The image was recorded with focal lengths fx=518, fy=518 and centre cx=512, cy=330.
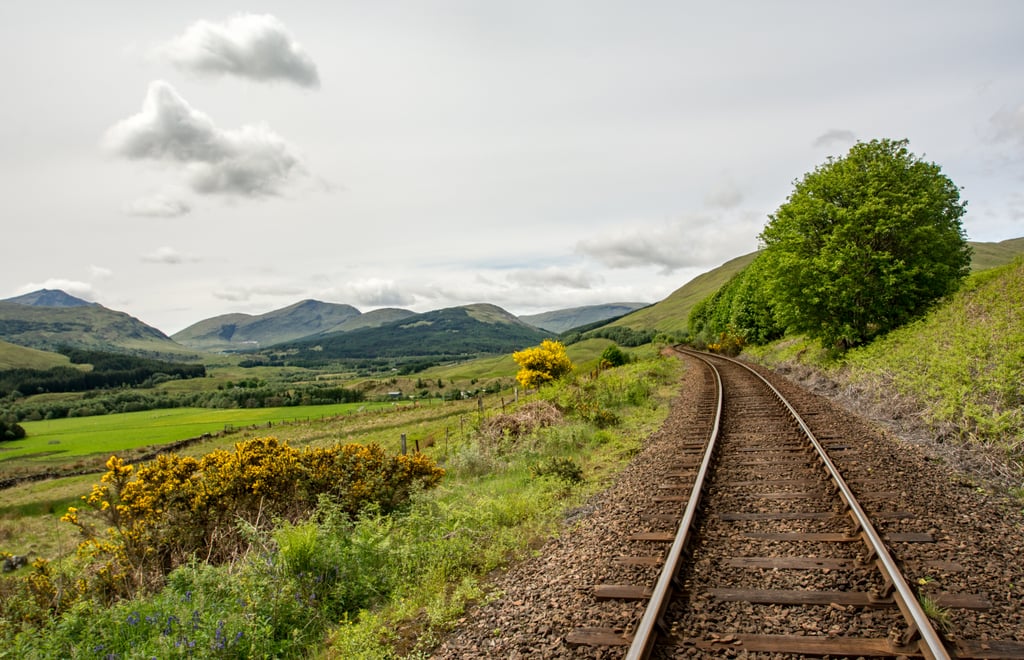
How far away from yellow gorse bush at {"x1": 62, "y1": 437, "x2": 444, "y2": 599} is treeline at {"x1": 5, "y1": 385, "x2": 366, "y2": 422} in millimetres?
109085

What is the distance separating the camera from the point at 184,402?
136875 millimetres

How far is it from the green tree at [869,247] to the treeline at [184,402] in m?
105

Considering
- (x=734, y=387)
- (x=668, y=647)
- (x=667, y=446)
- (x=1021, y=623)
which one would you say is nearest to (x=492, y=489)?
(x=667, y=446)

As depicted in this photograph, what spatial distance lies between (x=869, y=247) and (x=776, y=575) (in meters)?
20.3

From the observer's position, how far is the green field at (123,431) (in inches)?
2697

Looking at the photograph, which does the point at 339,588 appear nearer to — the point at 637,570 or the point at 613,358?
the point at 637,570

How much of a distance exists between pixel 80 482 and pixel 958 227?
66354 millimetres

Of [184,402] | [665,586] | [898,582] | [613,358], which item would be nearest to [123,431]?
[184,402]

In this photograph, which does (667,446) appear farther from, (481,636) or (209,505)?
(209,505)

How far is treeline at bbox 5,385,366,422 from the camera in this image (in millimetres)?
117875

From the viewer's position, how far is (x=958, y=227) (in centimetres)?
2105

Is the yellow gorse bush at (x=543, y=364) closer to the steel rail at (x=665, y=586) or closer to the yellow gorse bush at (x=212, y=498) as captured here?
the yellow gorse bush at (x=212, y=498)

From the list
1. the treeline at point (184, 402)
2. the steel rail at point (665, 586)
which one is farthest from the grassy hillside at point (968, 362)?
the treeline at point (184, 402)

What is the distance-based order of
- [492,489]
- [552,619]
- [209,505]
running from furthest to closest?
[492,489] → [209,505] → [552,619]
